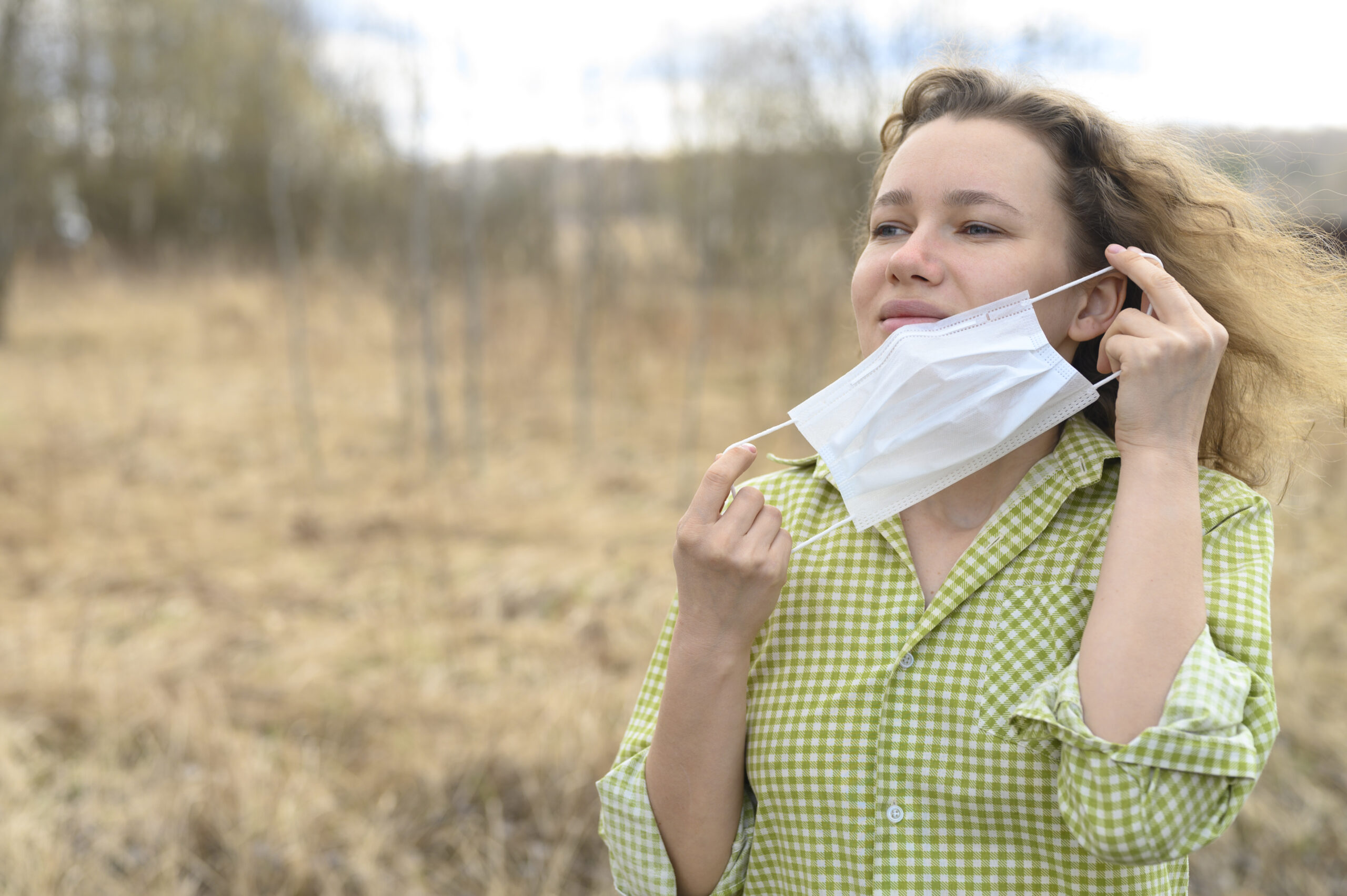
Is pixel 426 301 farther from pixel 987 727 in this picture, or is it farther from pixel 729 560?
pixel 987 727

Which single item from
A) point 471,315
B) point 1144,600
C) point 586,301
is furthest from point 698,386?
point 1144,600

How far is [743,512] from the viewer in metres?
1.18

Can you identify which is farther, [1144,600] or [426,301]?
[426,301]

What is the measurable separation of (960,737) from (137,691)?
358cm

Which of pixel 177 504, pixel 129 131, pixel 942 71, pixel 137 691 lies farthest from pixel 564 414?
pixel 129 131

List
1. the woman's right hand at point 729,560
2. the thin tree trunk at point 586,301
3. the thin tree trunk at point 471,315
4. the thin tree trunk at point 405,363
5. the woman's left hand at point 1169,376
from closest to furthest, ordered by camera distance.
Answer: the woman's left hand at point 1169,376 → the woman's right hand at point 729,560 → the thin tree trunk at point 471,315 → the thin tree trunk at point 586,301 → the thin tree trunk at point 405,363

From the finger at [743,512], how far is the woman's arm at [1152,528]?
39cm

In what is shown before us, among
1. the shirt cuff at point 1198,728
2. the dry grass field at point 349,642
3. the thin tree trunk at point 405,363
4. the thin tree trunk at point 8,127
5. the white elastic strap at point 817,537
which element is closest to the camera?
the shirt cuff at point 1198,728

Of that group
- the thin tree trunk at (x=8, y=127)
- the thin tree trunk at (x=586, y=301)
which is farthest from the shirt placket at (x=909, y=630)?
the thin tree trunk at (x=8, y=127)

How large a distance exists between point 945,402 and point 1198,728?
0.47 meters

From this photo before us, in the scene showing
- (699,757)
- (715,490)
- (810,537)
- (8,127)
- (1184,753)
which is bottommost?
(699,757)

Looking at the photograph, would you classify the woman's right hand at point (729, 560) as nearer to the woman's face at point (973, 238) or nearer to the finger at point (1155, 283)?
the woman's face at point (973, 238)

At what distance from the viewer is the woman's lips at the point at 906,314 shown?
123 centimetres

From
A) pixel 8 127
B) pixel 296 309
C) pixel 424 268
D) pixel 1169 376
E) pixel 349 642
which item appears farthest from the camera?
pixel 8 127
